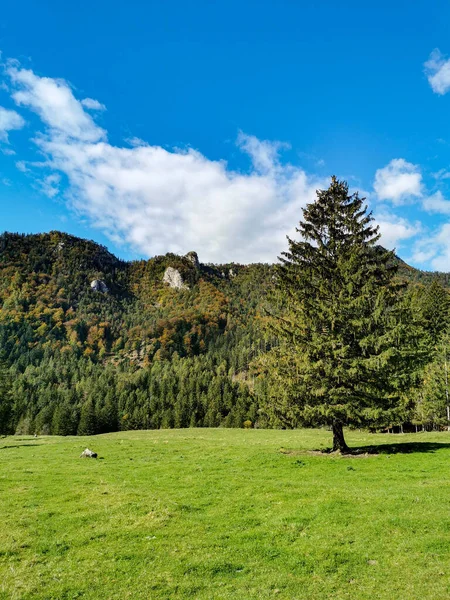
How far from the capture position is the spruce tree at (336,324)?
2206 cm

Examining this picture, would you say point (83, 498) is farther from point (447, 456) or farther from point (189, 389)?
point (189, 389)

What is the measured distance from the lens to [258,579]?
28.5 ft

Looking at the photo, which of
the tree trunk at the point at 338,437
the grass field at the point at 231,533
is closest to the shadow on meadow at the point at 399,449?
the tree trunk at the point at 338,437

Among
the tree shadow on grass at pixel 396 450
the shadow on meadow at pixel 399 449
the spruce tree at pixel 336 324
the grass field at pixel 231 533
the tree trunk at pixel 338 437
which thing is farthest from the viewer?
the shadow on meadow at pixel 399 449

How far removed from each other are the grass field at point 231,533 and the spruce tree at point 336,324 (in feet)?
12.7

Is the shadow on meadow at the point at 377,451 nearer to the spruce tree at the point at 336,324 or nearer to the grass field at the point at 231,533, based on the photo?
the spruce tree at the point at 336,324

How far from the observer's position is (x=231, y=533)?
11.4 m

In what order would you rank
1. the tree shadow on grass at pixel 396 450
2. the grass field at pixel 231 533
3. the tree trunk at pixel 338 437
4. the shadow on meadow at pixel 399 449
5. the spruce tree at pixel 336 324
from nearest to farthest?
the grass field at pixel 231 533 → the spruce tree at pixel 336 324 → the tree trunk at pixel 338 437 → the tree shadow on grass at pixel 396 450 → the shadow on meadow at pixel 399 449

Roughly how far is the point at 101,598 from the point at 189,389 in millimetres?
130233

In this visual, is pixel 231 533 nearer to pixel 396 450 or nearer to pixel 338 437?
pixel 338 437

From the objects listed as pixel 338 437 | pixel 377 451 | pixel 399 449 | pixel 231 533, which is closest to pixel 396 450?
pixel 399 449

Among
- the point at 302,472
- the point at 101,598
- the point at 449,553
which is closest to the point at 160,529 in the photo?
the point at 101,598

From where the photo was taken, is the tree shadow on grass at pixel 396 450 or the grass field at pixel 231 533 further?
the tree shadow on grass at pixel 396 450

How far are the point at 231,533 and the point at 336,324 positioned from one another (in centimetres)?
1559
